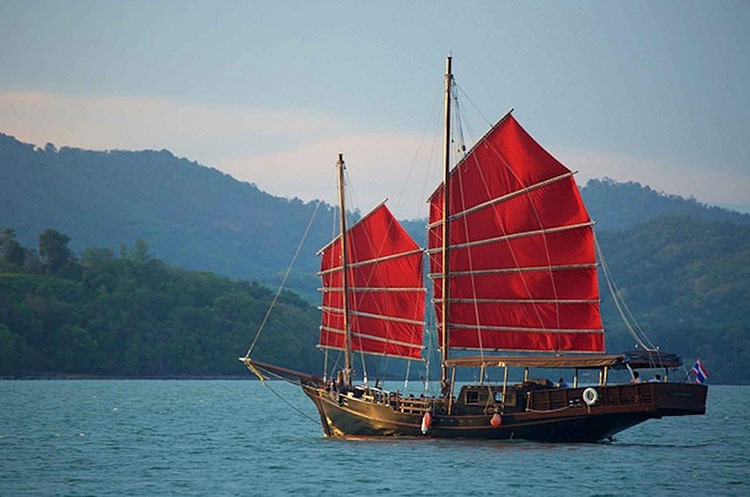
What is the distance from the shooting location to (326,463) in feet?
157

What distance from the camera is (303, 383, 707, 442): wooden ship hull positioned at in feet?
165

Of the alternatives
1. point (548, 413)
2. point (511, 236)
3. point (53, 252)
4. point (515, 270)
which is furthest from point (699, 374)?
point (53, 252)

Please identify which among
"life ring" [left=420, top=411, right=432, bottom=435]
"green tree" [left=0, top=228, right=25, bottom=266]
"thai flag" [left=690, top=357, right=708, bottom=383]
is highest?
"green tree" [left=0, top=228, right=25, bottom=266]

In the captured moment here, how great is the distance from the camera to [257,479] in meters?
43.7

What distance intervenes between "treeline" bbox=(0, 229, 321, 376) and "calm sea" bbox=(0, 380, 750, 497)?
9347 centimetres

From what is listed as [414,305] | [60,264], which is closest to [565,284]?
[414,305]

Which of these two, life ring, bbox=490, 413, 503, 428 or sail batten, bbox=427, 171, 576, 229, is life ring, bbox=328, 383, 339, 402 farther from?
sail batten, bbox=427, 171, 576, 229

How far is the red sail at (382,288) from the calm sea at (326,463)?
5277 mm

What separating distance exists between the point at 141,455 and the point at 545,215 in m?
19.8

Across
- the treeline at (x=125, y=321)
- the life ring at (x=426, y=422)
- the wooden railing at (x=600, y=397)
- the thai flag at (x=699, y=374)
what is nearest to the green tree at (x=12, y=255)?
the treeline at (x=125, y=321)

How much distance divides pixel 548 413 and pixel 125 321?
130 m

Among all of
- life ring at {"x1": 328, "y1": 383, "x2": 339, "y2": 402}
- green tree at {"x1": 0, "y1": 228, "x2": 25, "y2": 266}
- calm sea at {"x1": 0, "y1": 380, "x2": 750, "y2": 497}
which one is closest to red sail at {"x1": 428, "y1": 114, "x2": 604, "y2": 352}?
life ring at {"x1": 328, "y1": 383, "x2": 339, "y2": 402}

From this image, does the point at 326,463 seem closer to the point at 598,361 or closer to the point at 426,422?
the point at 426,422

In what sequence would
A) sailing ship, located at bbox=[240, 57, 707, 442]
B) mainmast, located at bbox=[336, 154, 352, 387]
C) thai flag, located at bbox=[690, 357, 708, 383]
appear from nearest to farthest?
thai flag, located at bbox=[690, 357, 708, 383] < sailing ship, located at bbox=[240, 57, 707, 442] < mainmast, located at bbox=[336, 154, 352, 387]
